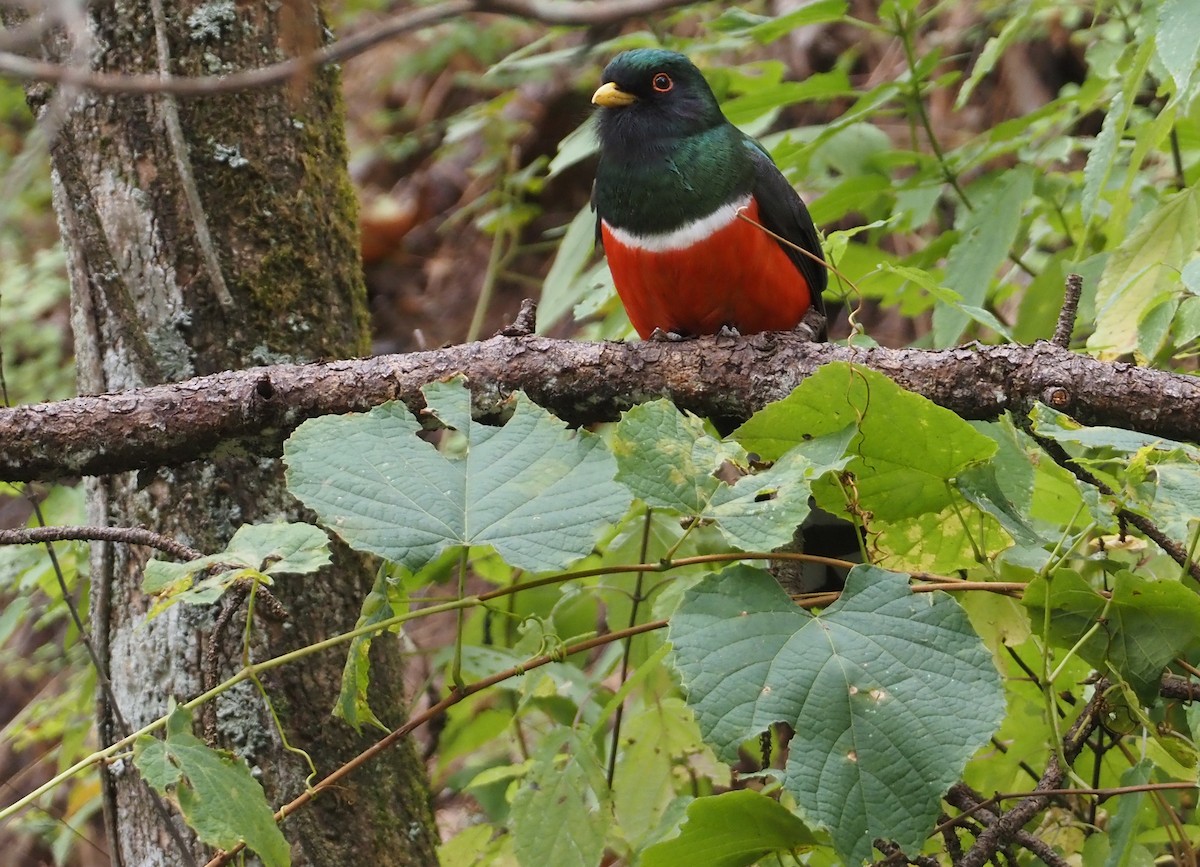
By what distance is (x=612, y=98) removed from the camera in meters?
3.78

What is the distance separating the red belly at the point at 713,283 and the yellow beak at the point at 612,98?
0.45 metres

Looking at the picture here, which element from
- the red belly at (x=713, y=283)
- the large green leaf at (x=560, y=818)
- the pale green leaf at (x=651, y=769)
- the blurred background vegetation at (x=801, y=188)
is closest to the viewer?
the large green leaf at (x=560, y=818)

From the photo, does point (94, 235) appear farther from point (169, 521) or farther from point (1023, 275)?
point (1023, 275)

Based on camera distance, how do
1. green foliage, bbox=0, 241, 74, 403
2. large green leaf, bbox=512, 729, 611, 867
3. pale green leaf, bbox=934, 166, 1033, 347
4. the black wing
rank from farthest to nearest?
green foliage, bbox=0, 241, 74, 403 < the black wing < pale green leaf, bbox=934, 166, 1033, 347 < large green leaf, bbox=512, 729, 611, 867

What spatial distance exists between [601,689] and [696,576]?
0.94 metres

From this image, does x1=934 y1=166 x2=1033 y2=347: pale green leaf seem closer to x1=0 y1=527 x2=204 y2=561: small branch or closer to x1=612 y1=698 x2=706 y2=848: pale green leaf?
x1=612 y1=698 x2=706 y2=848: pale green leaf

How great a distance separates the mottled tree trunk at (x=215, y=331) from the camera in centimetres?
242

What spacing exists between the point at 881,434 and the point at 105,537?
121 cm

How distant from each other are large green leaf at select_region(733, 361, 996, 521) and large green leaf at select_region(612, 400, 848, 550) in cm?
7

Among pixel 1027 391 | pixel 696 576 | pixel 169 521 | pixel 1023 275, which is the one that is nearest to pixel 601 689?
pixel 696 576

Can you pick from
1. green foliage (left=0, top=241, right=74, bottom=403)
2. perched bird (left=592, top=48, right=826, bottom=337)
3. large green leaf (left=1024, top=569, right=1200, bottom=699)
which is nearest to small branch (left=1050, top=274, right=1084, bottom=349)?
large green leaf (left=1024, top=569, right=1200, bottom=699)

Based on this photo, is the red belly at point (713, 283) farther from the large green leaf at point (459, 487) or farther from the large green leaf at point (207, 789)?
the large green leaf at point (207, 789)

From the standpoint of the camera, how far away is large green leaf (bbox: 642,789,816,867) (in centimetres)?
166

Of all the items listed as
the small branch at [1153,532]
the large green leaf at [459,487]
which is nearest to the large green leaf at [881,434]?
the small branch at [1153,532]
